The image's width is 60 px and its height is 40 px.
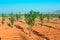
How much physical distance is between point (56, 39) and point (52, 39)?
750mm

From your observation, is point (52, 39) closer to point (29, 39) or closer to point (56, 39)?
point (56, 39)

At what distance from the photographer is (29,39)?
3038 cm

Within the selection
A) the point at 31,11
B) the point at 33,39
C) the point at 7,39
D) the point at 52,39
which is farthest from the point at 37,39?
the point at 31,11

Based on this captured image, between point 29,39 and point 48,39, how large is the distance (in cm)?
320

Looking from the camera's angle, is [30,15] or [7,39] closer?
[7,39]

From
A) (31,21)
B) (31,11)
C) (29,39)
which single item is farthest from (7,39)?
(31,11)

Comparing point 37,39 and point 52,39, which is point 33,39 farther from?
point 52,39

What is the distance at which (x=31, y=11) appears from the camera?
126ft

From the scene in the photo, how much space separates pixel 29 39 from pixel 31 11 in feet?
31.1

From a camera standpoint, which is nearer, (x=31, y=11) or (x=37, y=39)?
(x=37, y=39)

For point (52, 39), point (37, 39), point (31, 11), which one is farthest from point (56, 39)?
point (31, 11)

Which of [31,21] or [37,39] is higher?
[31,21]

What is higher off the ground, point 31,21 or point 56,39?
point 31,21

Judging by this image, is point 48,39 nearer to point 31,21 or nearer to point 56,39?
point 56,39
